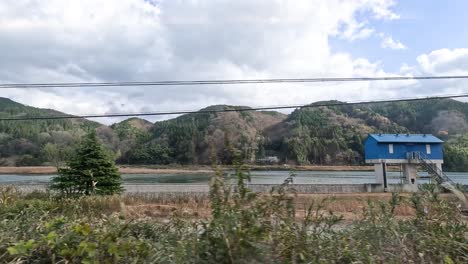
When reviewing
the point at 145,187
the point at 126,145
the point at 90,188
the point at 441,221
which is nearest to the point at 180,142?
the point at 126,145

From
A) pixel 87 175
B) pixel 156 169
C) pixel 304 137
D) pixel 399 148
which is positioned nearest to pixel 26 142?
pixel 156 169

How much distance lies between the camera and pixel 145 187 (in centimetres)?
3612

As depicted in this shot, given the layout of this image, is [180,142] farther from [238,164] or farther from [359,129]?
[238,164]

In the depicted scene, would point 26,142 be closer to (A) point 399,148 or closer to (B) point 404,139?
(A) point 399,148

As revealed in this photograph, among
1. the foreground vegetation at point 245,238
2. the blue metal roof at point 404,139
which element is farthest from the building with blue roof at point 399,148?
the foreground vegetation at point 245,238

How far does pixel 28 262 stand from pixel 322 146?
332ft

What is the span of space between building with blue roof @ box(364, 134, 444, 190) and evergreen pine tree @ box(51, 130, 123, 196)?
25.8 meters

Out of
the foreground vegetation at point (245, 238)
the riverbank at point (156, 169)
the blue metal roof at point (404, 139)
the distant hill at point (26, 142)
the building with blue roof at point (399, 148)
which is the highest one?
the distant hill at point (26, 142)

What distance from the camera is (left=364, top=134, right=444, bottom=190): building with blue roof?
1620 inches

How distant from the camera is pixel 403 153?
4166 cm

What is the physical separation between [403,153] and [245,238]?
42.9 metres

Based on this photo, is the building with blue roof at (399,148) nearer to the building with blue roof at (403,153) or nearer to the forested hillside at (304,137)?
the building with blue roof at (403,153)

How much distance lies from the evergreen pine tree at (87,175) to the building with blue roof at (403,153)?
25791 millimetres

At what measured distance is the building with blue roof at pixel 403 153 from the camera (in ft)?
135
